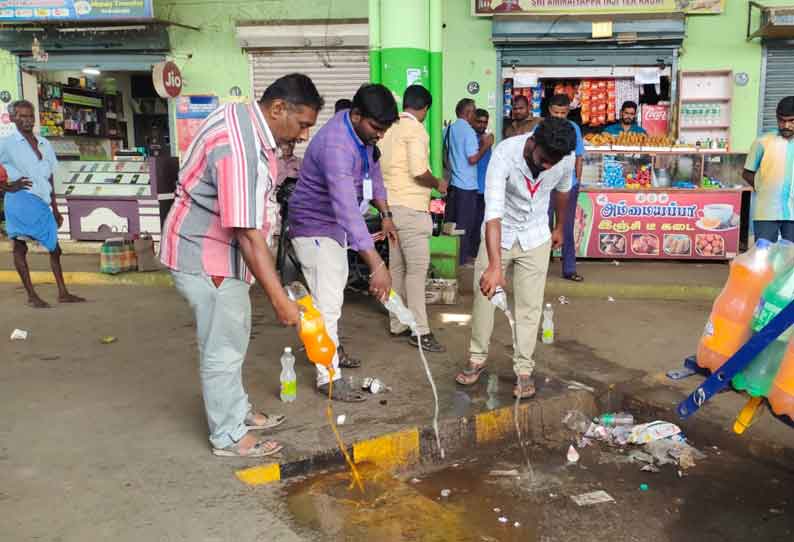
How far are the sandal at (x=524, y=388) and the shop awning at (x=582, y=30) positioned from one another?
6.82 meters

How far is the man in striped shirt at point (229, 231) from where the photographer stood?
305cm

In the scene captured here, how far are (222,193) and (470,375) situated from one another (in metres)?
2.24

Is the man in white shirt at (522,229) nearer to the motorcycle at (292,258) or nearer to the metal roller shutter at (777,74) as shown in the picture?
the motorcycle at (292,258)

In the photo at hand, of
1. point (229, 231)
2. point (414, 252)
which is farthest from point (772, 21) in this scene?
point (229, 231)

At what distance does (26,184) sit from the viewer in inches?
266

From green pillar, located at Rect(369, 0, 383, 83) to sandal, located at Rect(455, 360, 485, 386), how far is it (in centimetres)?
373

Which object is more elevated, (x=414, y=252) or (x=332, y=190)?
(x=332, y=190)

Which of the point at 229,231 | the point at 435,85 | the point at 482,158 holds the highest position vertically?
the point at 435,85

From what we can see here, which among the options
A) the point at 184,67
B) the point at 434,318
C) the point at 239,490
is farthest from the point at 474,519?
the point at 184,67

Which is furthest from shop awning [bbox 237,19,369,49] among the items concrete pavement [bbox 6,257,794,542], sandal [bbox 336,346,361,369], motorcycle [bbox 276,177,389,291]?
sandal [bbox 336,346,361,369]

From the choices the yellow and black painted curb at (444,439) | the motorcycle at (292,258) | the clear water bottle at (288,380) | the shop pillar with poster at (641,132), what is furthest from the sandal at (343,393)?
the shop pillar with poster at (641,132)

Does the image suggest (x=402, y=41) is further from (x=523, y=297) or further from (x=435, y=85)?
(x=523, y=297)

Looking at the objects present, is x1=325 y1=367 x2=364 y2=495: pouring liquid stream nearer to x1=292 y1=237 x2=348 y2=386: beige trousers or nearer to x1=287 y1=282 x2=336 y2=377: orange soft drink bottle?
x1=287 y1=282 x2=336 y2=377: orange soft drink bottle

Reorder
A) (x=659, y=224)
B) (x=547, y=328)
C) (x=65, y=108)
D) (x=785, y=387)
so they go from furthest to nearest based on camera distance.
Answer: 1. (x=65, y=108)
2. (x=659, y=224)
3. (x=547, y=328)
4. (x=785, y=387)
